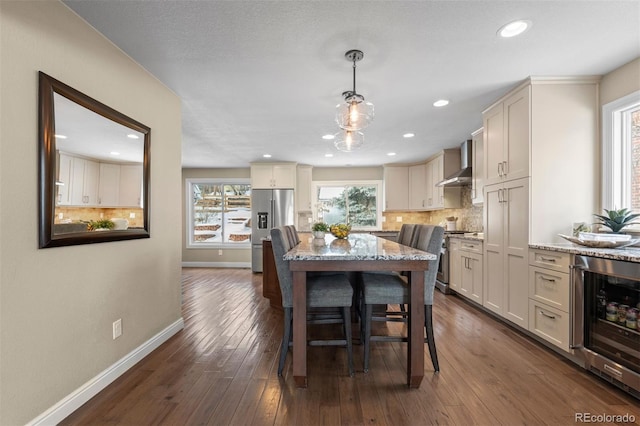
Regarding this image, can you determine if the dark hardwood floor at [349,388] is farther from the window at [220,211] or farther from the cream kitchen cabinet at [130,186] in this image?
the window at [220,211]

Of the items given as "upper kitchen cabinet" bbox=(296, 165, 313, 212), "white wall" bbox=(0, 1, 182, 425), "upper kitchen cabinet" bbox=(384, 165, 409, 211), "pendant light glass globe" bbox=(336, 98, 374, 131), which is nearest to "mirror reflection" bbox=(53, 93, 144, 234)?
"white wall" bbox=(0, 1, 182, 425)

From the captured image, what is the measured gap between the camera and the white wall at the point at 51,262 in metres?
1.38

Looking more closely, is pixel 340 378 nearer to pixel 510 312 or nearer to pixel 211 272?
pixel 510 312

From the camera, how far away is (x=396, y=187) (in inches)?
245

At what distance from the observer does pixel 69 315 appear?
5.55 feet

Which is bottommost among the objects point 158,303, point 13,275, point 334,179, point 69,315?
point 158,303

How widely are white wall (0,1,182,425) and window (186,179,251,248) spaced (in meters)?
4.38

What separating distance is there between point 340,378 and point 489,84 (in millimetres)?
2751

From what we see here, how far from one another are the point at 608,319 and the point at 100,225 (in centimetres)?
343

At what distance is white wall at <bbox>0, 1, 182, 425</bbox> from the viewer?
138 cm

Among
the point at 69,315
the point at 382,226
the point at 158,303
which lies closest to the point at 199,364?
the point at 158,303

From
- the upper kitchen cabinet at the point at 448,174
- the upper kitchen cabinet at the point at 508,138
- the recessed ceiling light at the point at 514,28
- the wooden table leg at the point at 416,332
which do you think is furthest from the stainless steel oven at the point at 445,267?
the recessed ceiling light at the point at 514,28

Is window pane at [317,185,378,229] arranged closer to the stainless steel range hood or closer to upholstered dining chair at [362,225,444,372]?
the stainless steel range hood

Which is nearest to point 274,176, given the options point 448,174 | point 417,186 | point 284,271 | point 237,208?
point 237,208
